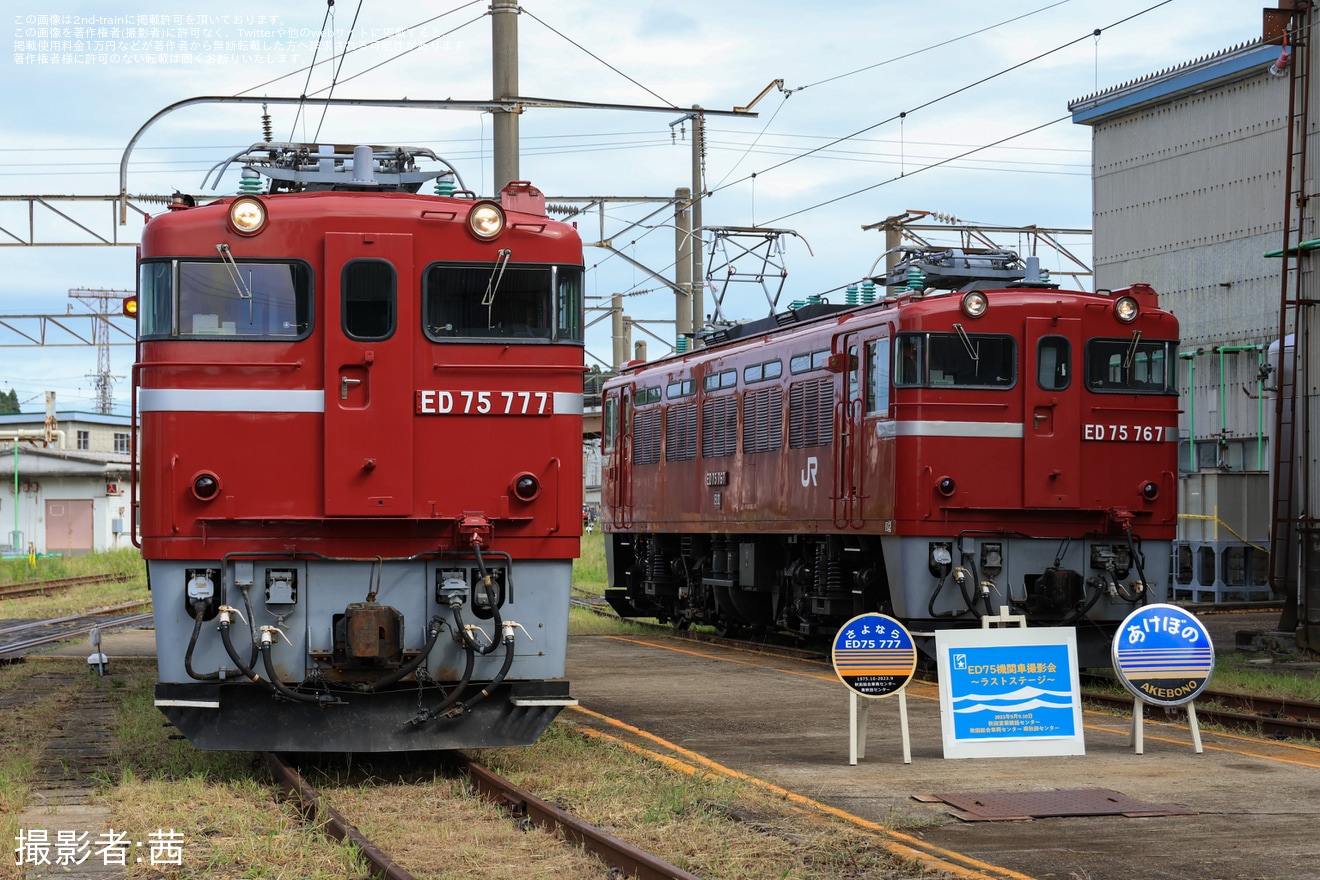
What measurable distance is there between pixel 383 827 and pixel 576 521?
2317 mm

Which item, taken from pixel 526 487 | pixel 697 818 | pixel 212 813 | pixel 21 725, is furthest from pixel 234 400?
pixel 21 725

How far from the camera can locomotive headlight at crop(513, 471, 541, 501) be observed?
10188mm

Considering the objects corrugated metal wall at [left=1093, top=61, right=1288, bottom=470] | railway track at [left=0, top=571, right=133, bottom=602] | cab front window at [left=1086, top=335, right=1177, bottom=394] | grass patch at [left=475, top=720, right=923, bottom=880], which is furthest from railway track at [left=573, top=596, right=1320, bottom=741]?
railway track at [left=0, top=571, right=133, bottom=602]

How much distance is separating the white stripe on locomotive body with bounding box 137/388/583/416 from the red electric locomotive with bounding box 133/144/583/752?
0.01 metres

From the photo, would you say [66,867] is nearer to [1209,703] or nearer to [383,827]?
[383,827]

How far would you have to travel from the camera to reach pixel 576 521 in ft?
33.5

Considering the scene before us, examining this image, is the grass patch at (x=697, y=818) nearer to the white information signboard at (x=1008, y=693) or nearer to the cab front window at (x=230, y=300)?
the white information signboard at (x=1008, y=693)

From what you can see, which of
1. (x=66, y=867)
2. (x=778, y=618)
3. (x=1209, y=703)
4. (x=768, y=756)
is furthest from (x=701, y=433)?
(x=66, y=867)

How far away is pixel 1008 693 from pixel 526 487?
139 inches

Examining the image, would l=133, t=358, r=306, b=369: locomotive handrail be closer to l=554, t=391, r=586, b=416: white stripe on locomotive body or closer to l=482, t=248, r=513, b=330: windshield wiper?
l=482, t=248, r=513, b=330: windshield wiper

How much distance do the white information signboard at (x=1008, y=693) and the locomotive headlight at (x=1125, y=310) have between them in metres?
5.90

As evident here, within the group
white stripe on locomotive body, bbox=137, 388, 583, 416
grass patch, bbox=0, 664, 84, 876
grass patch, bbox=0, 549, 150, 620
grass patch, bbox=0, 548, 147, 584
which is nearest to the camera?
grass patch, bbox=0, 664, 84, 876

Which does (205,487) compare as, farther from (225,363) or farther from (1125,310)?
(1125,310)

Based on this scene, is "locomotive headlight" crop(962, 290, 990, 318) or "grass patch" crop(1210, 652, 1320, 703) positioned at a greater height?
"locomotive headlight" crop(962, 290, 990, 318)
